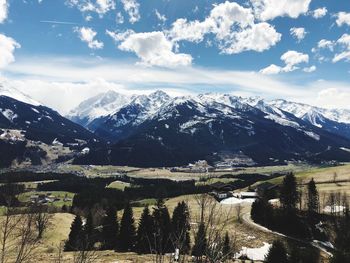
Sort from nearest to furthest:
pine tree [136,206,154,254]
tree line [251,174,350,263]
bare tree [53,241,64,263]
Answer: bare tree [53,241,64,263]
pine tree [136,206,154,254]
tree line [251,174,350,263]

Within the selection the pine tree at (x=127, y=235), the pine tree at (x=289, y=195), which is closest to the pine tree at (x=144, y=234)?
the pine tree at (x=127, y=235)

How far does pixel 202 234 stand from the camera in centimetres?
2144

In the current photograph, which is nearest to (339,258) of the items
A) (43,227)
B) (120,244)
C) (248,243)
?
(248,243)

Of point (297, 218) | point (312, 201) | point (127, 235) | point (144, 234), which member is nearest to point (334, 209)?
point (312, 201)

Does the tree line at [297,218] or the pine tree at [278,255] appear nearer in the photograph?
the pine tree at [278,255]

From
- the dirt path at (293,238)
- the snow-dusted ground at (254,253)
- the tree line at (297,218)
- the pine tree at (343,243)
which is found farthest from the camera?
the tree line at (297,218)

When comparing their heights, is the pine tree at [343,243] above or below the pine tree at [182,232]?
below

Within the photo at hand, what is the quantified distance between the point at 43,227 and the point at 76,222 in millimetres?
18233

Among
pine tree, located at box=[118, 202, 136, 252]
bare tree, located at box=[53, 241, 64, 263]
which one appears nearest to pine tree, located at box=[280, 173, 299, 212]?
pine tree, located at box=[118, 202, 136, 252]

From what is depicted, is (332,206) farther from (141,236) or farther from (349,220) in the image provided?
(141,236)

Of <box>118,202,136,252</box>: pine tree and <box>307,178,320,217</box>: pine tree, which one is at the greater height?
<box>307,178,320,217</box>: pine tree

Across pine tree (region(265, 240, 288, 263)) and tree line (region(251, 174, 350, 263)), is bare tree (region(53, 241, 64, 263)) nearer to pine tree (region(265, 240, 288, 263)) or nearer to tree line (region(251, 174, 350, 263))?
pine tree (region(265, 240, 288, 263))

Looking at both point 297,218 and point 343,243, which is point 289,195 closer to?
point 297,218

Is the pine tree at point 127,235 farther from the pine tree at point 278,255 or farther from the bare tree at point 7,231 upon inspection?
the pine tree at point 278,255
